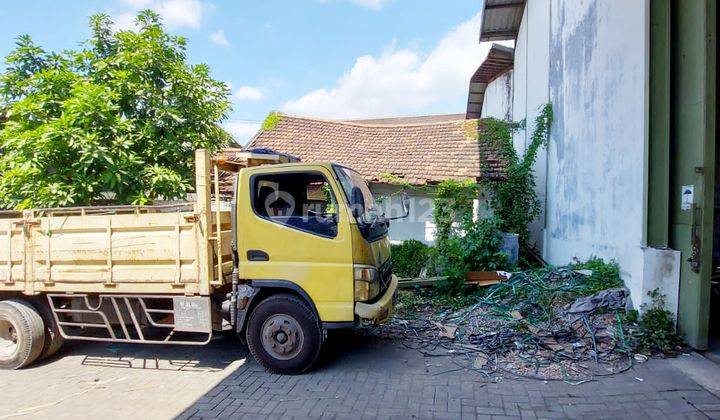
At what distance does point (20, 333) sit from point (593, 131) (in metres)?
8.83

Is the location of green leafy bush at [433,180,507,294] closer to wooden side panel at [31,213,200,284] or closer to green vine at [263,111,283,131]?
wooden side panel at [31,213,200,284]

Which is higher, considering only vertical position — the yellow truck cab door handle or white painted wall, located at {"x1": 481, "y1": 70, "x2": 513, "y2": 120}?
white painted wall, located at {"x1": 481, "y1": 70, "x2": 513, "y2": 120}

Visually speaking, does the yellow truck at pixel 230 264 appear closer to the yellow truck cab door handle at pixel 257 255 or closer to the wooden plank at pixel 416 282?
the yellow truck cab door handle at pixel 257 255

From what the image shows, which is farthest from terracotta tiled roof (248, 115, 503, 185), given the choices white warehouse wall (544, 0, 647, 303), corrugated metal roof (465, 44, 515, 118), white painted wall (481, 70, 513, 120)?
corrugated metal roof (465, 44, 515, 118)

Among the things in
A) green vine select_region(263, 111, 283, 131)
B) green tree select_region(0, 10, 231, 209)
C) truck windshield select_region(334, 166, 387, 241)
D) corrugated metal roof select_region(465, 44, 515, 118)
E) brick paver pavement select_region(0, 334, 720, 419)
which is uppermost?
corrugated metal roof select_region(465, 44, 515, 118)

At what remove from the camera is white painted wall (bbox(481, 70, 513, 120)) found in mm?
14748

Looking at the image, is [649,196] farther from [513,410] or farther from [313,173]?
[313,173]

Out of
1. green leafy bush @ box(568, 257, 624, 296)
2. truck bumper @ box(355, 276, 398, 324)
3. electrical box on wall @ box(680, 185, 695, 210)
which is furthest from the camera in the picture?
green leafy bush @ box(568, 257, 624, 296)

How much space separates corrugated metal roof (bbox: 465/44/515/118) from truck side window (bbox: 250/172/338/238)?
11.5 metres

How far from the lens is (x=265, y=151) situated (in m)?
5.66

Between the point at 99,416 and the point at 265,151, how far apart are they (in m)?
3.41

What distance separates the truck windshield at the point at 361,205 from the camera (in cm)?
467

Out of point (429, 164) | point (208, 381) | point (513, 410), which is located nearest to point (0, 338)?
point (208, 381)

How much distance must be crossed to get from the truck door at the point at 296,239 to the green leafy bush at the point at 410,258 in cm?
527
